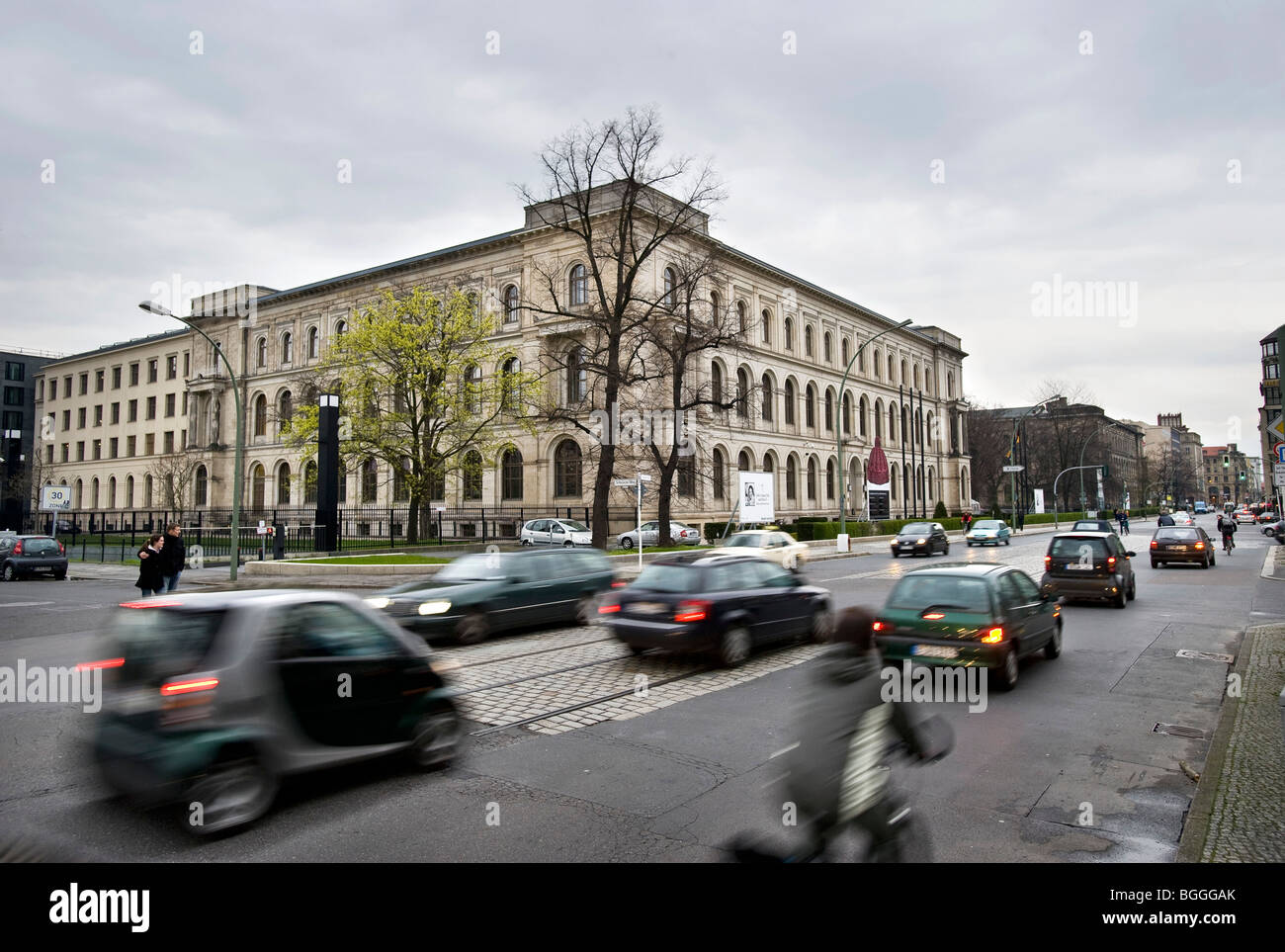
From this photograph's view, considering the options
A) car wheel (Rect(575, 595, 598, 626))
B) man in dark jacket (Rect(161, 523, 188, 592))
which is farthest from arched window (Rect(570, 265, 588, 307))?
car wheel (Rect(575, 595, 598, 626))

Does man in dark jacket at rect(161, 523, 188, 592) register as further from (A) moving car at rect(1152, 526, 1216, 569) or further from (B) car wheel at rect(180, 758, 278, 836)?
(A) moving car at rect(1152, 526, 1216, 569)

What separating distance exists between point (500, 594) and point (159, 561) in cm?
911

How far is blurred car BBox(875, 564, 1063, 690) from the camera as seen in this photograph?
8969 millimetres

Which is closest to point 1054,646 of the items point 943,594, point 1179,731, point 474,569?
point 943,594

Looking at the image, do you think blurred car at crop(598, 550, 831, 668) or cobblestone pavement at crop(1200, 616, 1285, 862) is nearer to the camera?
cobblestone pavement at crop(1200, 616, 1285, 862)

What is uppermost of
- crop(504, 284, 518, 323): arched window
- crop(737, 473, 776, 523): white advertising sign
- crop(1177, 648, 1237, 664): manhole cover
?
crop(504, 284, 518, 323): arched window

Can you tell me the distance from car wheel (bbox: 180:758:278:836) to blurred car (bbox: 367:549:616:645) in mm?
6672

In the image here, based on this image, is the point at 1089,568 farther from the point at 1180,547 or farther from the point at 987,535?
the point at 987,535

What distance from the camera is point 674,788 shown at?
5.90 metres

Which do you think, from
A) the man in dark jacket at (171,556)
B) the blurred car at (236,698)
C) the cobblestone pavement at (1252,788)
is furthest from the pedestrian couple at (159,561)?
the cobblestone pavement at (1252,788)

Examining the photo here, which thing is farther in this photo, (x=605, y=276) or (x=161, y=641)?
(x=605, y=276)

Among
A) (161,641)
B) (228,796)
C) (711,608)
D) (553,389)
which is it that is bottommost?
(228,796)

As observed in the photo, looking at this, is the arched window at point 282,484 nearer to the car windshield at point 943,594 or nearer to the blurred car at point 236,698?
the car windshield at point 943,594
